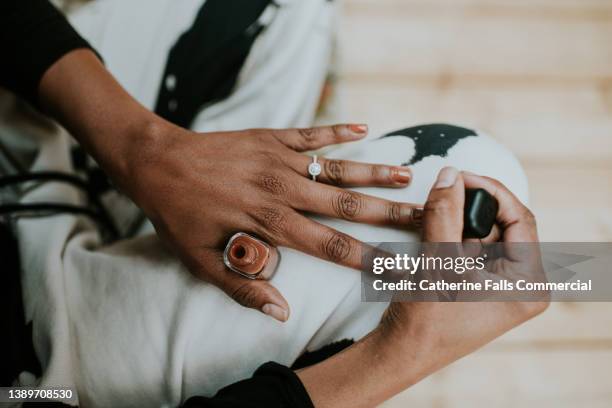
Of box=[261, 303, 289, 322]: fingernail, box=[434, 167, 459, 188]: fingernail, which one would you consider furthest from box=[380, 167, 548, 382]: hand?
box=[261, 303, 289, 322]: fingernail

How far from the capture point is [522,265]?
1.88ft

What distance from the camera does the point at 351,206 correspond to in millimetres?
594

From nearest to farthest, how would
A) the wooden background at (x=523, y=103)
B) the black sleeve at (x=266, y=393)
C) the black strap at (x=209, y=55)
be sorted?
the black sleeve at (x=266, y=393) < the black strap at (x=209, y=55) < the wooden background at (x=523, y=103)

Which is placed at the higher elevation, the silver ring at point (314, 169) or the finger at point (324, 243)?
the silver ring at point (314, 169)

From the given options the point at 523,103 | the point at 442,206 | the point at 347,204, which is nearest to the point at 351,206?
the point at 347,204

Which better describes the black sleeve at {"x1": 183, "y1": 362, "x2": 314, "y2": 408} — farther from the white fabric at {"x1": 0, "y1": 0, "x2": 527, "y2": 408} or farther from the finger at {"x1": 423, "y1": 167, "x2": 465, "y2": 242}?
the finger at {"x1": 423, "y1": 167, "x2": 465, "y2": 242}

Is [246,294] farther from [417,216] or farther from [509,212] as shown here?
[509,212]

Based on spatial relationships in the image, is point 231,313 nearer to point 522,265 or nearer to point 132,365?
point 132,365

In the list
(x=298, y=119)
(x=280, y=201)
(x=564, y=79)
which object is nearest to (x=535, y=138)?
(x=564, y=79)

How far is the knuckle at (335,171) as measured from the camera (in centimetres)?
62

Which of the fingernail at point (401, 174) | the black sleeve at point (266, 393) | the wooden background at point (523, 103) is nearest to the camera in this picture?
the black sleeve at point (266, 393)

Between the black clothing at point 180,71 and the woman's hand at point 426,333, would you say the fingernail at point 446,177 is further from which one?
the black clothing at point 180,71

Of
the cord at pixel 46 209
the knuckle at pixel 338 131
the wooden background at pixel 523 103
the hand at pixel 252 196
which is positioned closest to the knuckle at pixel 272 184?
the hand at pixel 252 196

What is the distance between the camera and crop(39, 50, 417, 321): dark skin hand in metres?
0.59
